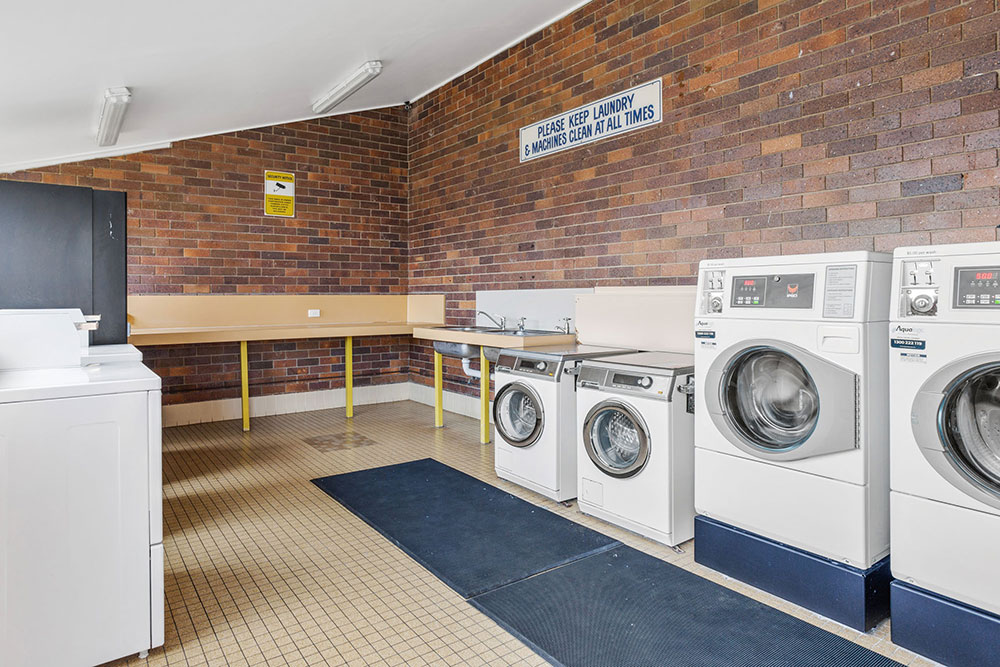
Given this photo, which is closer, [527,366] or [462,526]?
[462,526]

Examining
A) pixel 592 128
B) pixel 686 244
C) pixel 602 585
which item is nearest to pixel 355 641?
pixel 602 585

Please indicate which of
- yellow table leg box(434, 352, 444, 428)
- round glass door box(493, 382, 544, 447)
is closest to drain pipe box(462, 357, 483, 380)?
yellow table leg box(434, 352, 444, 428)

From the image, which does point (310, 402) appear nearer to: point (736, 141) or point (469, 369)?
point (469, 369)

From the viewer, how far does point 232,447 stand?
4883 millimetres

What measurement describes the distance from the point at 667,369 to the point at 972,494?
1238mm

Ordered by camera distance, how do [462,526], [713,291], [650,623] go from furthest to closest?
[462,526] < [713,291] < [650,623]

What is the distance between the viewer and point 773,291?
8.07 feet

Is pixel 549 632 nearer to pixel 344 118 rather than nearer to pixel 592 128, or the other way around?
pixel 592 128

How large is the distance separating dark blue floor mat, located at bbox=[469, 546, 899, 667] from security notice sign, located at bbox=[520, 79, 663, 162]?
2.87 meters

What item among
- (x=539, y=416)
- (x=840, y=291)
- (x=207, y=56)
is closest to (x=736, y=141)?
(x=840, y=291)

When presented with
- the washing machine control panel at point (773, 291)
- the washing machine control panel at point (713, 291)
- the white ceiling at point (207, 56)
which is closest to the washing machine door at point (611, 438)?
the washing machine control panel at point (713, 291)

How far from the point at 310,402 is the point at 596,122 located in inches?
158

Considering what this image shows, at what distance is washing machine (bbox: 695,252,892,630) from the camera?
2223mm

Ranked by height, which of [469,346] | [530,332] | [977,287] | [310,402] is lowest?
[310,402]
